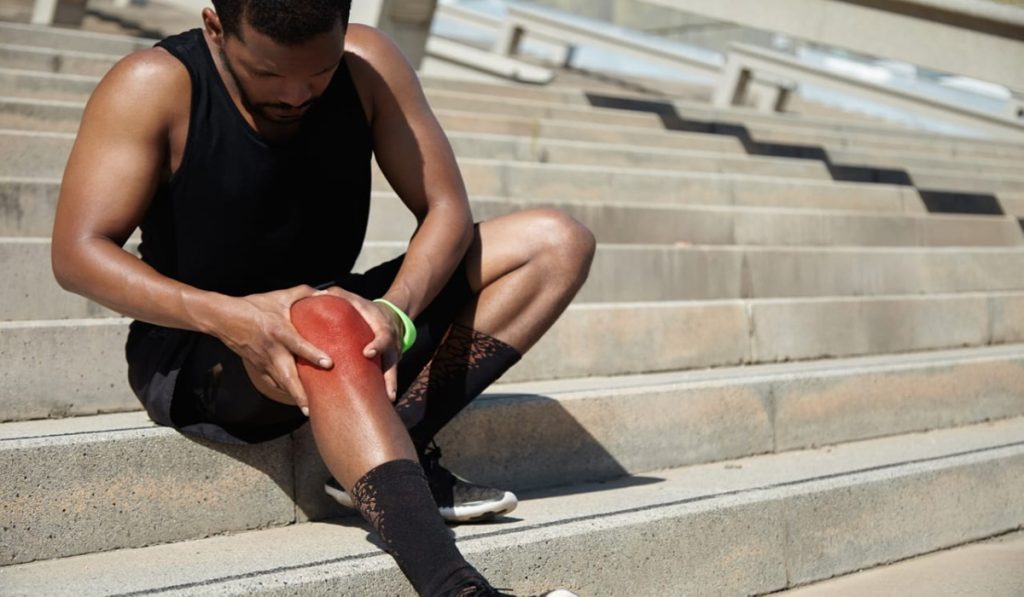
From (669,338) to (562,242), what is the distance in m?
1.43

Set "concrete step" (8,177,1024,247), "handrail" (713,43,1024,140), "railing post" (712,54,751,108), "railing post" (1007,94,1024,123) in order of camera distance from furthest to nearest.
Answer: "railing post" (1007,94,1024,123), "railing post" (712,54,751,108), "handrail" (713,43,1024,140), "concrete step" (8,177,1024,247)

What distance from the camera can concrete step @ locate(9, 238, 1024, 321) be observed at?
15.7 ft

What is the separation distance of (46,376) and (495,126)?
3740mm

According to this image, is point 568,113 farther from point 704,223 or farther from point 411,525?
point 411,525

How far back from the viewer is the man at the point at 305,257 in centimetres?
238

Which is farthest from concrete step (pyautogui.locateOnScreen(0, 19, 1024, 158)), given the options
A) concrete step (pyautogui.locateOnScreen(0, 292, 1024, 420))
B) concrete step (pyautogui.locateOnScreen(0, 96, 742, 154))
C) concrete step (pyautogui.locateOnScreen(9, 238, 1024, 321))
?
concrete step (pyautogui.locateOnScreen(0, 292, 1024, 420))

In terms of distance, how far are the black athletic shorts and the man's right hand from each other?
0.60 ft

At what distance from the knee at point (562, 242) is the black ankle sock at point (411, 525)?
2.45 ft

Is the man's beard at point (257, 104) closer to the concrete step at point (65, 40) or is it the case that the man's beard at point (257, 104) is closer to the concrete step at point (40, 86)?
the concrete step at point (40, 86)

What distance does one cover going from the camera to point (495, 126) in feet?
21.6

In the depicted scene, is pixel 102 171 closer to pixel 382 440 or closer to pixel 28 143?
pixel 382 440

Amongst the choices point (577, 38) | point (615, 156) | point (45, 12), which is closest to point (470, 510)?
point (615, 156)

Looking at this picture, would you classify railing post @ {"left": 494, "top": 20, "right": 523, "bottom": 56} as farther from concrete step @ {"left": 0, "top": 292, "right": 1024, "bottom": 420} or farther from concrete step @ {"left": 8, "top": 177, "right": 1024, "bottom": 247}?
concrete step @ {"left": 0, "top": 292, "right": 1024, "bottom": 420}

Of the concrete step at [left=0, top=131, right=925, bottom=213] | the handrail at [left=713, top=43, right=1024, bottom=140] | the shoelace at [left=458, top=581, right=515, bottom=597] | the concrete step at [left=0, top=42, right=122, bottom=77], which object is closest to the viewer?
the shoelace at [left=458, top=581, right=515, bottom=597]
